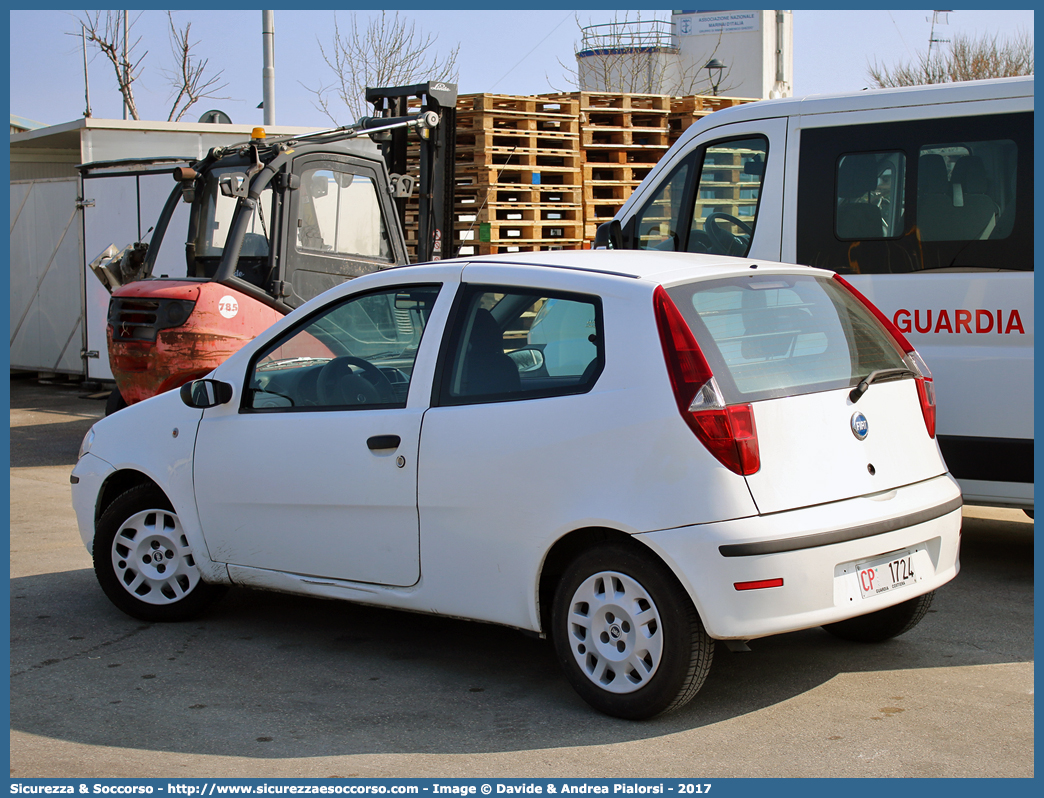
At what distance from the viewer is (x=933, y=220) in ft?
20.0

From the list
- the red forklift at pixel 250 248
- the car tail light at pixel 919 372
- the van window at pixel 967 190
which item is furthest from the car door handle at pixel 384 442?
the red forklift at pixel 250 248

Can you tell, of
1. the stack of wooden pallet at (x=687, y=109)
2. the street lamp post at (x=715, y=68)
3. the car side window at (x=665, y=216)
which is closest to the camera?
the car side window at (x=665, y=216)

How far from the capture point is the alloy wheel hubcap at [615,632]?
4.12m

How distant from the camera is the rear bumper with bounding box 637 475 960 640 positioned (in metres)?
3.92

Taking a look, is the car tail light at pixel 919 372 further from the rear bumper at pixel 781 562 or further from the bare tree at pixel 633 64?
the bare tree at pixel 633 64

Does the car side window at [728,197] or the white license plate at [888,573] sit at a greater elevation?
the car side window at [728,197]

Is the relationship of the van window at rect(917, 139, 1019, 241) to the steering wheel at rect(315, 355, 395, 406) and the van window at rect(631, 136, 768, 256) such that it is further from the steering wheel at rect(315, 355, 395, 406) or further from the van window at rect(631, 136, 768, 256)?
the steering wheel at rect(315, 355, 395, 406)

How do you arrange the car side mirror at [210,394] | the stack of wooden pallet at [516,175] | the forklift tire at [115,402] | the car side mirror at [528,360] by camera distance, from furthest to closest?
the stack of wooden pallet at [516,175] < the forklift tire at [115,402] < the car side mirror at [210,394] < the car side mirror at [528,360]

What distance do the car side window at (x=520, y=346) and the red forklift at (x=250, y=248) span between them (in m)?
5.36

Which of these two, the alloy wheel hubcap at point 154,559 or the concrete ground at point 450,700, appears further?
the alloy wheel hubcap at point 154,559

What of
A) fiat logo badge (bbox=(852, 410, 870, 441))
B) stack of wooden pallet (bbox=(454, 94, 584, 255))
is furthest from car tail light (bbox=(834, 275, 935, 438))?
stack of wooden pallet (bbox=(454, 94, 584, 255))

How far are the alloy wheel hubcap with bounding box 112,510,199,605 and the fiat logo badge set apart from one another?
3.06 meters
